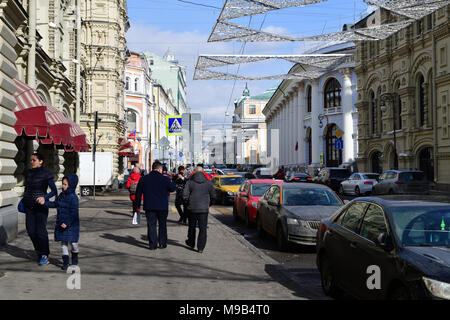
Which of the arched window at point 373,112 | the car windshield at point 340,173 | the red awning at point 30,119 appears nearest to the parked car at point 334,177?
the car windshield at point 340,173

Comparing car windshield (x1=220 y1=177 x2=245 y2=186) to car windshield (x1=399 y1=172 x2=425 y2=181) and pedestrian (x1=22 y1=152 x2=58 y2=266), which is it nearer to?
car windshield (x1=399 y1=172 x2=425 y2=181)

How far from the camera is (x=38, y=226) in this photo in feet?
28.2

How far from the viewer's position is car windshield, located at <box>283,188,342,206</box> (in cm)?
1220

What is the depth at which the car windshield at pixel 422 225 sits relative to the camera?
17.8ft

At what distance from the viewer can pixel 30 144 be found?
53.1ft

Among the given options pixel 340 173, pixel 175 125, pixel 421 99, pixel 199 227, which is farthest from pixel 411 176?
pixel 199 227

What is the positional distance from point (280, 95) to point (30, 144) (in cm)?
7859

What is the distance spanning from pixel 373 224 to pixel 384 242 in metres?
0.61

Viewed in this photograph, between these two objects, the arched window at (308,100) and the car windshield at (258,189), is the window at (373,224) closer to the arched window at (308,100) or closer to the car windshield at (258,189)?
the car windshield at (258,189)

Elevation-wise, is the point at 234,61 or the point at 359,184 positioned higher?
the point at 234,61

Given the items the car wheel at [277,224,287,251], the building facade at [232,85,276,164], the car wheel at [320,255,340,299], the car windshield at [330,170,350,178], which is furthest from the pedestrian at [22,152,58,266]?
the building facade at [232,85,276,164]

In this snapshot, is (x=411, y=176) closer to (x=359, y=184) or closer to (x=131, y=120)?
(x=359, y=184)
